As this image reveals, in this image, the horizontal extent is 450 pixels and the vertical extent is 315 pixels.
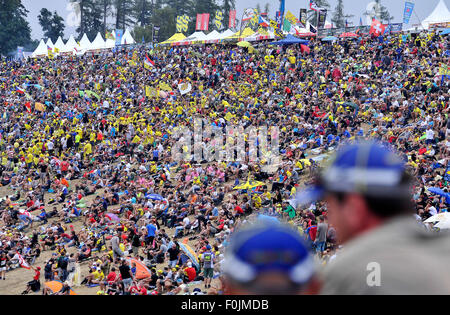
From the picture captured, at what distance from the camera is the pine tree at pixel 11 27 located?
81.2m

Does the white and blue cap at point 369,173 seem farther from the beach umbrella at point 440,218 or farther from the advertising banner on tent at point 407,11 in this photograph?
the advertising banner on tent at point 407,11

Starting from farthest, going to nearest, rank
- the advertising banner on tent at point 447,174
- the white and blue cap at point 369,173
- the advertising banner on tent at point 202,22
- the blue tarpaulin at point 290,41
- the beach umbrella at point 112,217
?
1. the advertising banner on tent at point 202,22
2. the blue tarpaulin at point 290,41
3. the beach umbrella at point 112,217
4. the advertising banner on tent at point 447,174
5. the white and blue cap at point 369,173

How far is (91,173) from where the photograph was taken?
24672 mm

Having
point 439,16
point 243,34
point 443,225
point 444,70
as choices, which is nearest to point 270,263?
point 443,225

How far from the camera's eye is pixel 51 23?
93.3 m

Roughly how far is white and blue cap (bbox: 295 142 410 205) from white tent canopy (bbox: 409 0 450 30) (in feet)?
115

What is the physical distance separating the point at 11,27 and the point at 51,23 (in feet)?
40.2

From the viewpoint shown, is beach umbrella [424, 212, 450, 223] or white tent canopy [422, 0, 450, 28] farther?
white tent canopy [422, 0, 450, 28]

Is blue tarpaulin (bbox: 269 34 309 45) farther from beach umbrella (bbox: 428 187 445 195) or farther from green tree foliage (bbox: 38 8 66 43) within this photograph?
green tree foliage (bbox: 38 8 66 43)

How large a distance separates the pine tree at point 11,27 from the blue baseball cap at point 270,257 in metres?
87.0

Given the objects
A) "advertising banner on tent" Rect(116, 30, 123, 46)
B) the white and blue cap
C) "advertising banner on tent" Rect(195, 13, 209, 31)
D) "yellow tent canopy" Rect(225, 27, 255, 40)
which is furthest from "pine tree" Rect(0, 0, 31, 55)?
the white and blue cap

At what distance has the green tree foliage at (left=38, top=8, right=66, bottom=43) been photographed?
9294 cm

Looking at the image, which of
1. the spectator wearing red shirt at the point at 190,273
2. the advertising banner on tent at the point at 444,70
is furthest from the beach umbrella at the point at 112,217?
the advertising banner on tent at the point at 444,70

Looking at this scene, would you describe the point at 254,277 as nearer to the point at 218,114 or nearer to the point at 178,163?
the point at 178,163
